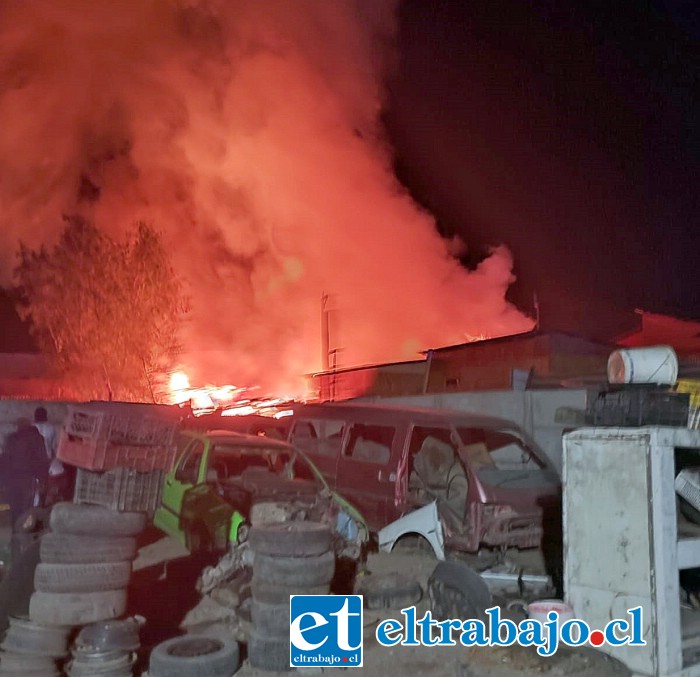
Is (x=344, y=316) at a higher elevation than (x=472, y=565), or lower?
higher

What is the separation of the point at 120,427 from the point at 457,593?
9.72ft

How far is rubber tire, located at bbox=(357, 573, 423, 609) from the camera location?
19.4 feet

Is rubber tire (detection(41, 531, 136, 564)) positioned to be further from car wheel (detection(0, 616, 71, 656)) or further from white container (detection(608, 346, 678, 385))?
white container (detection(608, 346, 678, 385))

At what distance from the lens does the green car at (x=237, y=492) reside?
22.0ft

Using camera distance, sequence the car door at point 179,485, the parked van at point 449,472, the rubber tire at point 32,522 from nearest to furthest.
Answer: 1. the rubber tire at point 32,522
2. the parked van at point 449,472
3. the car door at point 179,485

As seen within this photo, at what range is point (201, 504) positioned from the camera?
7.02 metres

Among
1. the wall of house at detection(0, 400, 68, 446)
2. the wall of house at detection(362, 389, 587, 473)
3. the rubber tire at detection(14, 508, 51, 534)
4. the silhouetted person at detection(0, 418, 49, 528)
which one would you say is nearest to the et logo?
the rubber tire at detection(14, 508, 51, 534)

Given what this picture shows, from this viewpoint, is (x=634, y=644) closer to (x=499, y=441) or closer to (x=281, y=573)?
(x=281, y=573)

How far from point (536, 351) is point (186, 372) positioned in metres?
13.9

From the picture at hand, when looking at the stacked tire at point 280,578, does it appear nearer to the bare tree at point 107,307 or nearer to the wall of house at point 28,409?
the wall of house at point 28,409

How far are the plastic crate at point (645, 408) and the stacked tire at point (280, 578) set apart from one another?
7.63 feet

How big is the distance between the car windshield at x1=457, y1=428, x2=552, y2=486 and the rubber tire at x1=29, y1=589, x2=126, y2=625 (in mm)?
3620

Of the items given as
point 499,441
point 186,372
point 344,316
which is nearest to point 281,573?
point 499,441

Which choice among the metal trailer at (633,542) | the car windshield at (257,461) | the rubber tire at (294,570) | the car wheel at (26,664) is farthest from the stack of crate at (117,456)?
the metal trailer at (633,542)
